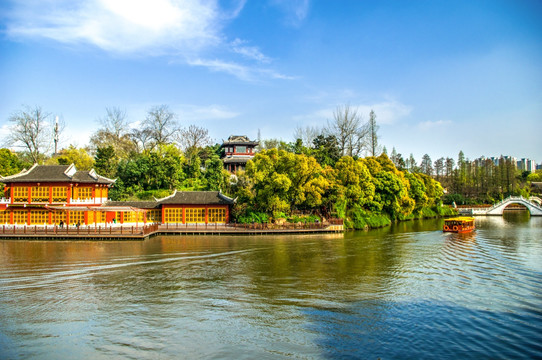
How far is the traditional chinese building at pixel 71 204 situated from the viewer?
3616cm

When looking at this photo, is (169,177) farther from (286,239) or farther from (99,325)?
(99,325)

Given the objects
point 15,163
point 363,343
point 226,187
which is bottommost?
point 363,343

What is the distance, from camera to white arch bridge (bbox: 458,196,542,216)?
2484 inches

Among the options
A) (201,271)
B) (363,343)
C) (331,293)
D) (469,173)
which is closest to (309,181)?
(201,271)

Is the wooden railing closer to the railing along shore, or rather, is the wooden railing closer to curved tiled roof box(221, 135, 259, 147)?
the railing along shore

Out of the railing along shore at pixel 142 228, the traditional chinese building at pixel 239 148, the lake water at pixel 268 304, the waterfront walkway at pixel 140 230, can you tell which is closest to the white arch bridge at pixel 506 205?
the traditional chinese building at pixel 239 148

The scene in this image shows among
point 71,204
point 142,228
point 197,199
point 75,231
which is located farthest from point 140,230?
point 71,204

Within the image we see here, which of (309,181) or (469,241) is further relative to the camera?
(309,181)

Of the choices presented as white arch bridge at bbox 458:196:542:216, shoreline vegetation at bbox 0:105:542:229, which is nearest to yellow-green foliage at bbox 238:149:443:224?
shoreline vegetation at bbox 0:105:542:229

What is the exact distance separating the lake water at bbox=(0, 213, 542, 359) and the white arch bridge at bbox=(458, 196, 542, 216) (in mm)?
45651

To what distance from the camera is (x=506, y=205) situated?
66.9 m

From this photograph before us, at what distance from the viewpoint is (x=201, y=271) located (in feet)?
65.8

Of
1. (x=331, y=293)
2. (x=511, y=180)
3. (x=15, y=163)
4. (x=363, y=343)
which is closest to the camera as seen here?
(x=363, y=343)

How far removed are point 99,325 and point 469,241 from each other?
2921cm
